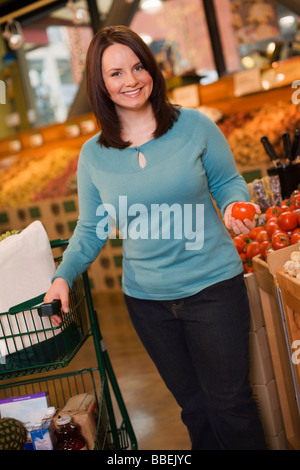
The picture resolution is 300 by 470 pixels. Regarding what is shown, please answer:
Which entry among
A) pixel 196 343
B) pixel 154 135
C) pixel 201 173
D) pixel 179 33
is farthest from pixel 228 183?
pixel 179 33

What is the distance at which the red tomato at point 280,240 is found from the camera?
1.98 metres

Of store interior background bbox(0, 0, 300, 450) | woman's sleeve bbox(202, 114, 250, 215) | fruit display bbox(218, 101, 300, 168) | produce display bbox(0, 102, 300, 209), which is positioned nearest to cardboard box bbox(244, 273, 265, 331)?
woman's sleeve bbox(202, 114, 250, 215)

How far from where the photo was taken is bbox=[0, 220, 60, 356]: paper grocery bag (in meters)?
1.60

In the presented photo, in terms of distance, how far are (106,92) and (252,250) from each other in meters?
A: 0.92

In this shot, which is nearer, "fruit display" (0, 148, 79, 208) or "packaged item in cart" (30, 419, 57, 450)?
"packaged item in cart" (30, 419, 57, 450)

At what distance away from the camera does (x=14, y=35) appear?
6.13 metres

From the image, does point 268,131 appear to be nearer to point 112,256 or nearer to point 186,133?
point 112,256

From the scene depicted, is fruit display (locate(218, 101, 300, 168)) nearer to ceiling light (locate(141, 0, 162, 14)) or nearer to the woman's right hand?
ceiling light (locate(141, 0, 162, 14))

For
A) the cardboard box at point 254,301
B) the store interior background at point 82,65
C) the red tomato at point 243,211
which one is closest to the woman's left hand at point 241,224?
the red tomato at point 243,211

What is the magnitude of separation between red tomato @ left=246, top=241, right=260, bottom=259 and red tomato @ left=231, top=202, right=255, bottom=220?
74cm

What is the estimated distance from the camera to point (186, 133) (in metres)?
1.62

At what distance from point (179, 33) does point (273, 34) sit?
1.22m

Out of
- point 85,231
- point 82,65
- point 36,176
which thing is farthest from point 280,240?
point 82,65

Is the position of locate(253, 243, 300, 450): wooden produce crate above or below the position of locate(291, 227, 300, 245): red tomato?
below
